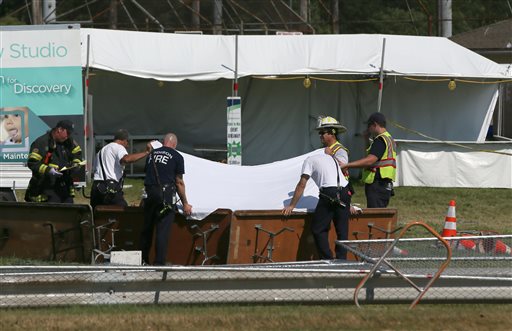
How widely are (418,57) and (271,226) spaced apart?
1179 centimetres

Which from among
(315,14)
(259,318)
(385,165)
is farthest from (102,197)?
(315,14)

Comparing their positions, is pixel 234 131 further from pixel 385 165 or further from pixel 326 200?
pixel 326 200

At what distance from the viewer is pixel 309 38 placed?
22312 millimetres

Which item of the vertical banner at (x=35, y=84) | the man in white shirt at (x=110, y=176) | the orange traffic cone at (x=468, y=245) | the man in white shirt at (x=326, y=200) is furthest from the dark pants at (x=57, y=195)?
the orange traffic cone at (x=468, y=245)

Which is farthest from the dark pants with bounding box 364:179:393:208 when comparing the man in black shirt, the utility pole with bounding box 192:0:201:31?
the utility pole with bounding box 192:0:201:31

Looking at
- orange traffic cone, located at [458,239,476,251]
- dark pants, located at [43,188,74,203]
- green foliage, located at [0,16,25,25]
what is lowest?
orange traffic cone, located at [458,239,476,251]

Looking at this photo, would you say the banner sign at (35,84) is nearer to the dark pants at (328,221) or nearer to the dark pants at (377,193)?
the dark pants at (377,193)

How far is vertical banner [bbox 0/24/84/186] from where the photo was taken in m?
16.5

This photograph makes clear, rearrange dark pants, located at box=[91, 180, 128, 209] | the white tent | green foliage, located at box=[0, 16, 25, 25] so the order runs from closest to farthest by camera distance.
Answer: dark pants, located at box=[91, 180, 128, 209] → the white tent → green foliage, located at box=[0, 16, 25, 25]

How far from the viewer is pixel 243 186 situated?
12.3 m

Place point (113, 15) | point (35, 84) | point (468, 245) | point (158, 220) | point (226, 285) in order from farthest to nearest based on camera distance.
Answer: point (113, 15), point (35, 84), point (158, 220), point (468, 245), point (226, 285)

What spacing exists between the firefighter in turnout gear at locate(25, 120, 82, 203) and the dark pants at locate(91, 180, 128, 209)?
476 mm

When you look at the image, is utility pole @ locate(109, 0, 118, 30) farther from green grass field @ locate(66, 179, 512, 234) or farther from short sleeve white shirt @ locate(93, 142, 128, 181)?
short sleeve white shirt @ locate(93, 142, 128, 181)

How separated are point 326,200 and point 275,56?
1150cm
